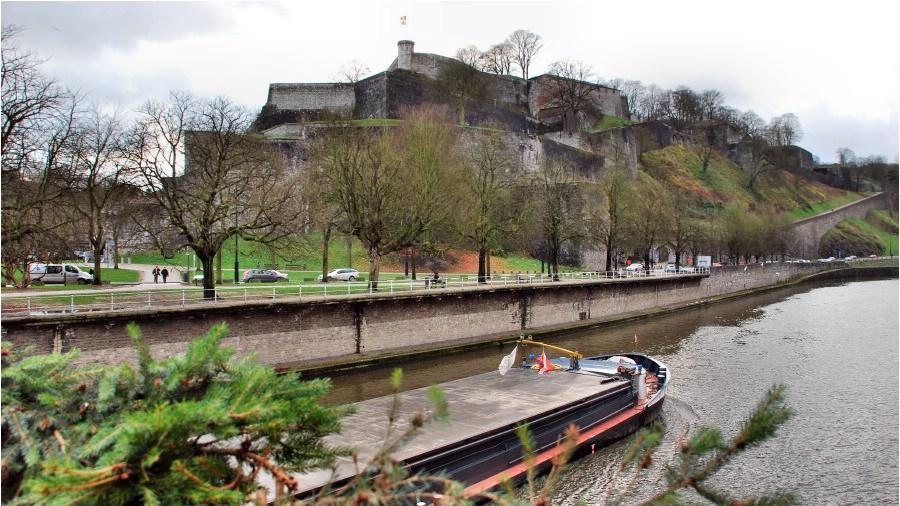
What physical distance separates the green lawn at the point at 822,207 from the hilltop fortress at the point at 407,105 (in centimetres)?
4687

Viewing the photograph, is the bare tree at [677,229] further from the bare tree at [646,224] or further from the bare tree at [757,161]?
the bare tree at [757,161]

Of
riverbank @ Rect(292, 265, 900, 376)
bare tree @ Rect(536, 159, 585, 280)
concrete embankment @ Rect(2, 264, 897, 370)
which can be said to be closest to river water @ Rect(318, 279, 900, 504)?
riverbank @ Rect(292, 265, 900, 376)

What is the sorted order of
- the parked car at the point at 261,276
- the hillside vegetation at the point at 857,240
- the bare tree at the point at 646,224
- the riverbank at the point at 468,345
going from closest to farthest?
the riverbank at the point at 468,345 < the parked car at the point at 261,276 < the bare tree at the point at 646,224 < the hillside vegetation at the point at 857,240

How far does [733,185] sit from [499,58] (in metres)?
46.0

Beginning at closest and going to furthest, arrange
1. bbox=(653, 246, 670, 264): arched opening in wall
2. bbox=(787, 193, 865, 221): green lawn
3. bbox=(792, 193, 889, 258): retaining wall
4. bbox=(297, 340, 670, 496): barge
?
1. bbox=(297, 340, 670, 496): barge
2. bbox=(653, 246, 670, 264): arched opening in wall
3. bbox=(792, 193, 889, 258): retaining wall
4. bbox=(787, 193, 865, 221): green lawn

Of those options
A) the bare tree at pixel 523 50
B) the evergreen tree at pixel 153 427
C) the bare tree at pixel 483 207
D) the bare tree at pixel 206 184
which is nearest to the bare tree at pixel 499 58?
the bare tree at pixel 523 50

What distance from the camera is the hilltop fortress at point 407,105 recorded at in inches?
2330

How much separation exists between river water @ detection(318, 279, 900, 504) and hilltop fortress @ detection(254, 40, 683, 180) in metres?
Result: 29.0

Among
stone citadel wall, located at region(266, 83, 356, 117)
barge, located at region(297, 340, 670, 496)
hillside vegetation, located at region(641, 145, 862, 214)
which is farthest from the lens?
hillside vegetation, located at region(641, 145, 862, 214)

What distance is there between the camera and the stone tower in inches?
2840

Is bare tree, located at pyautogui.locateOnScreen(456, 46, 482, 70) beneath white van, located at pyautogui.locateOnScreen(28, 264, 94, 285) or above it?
above

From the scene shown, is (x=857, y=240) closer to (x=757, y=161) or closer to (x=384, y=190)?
(x=757, y=161)

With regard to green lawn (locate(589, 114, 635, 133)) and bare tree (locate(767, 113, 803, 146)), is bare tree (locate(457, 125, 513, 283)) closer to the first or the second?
green lawn (locate(589, 114, 635, 133))

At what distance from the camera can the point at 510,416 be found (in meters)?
12.8
